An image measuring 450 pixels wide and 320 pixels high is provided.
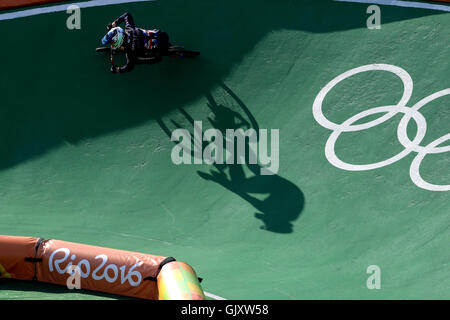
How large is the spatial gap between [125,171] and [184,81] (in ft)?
8.24

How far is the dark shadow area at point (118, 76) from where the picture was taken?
521 inches

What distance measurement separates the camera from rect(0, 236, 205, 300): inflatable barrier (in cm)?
863

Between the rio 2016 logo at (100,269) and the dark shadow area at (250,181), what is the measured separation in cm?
288

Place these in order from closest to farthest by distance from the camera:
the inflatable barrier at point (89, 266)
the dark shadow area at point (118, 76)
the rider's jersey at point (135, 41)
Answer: the inflatable barrier at point (89, 266) → the rider's jersey at point (135, 41) → the dark shadow area at point (118, 76)

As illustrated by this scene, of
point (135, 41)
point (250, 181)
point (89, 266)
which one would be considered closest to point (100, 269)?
point (89, 266)

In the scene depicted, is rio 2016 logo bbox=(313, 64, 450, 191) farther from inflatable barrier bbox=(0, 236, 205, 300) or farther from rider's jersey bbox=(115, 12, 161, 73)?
inflatable barrier bbox=(0, 236, 205, 300)

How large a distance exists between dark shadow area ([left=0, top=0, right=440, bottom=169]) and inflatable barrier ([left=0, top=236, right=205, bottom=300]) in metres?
4.38

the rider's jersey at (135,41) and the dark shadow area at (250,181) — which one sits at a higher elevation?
the rider's jersey at (135,41)

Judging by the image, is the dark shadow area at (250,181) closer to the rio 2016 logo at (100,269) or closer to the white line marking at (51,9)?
the rio 2016 logo at (100,269)

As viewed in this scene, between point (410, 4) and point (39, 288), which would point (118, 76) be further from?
point (410, 4)

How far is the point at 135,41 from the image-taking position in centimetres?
1288

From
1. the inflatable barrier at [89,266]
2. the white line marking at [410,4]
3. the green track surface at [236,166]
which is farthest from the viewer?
the white line marking at [410,4]

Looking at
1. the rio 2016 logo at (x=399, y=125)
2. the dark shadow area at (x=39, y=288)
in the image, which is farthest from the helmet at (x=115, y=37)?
the dark shadow area at (x=39, y=288)

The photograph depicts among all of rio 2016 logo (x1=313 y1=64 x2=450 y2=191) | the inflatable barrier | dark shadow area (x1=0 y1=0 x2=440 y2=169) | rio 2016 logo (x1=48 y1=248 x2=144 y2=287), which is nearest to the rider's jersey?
dark shadow area (x1=0 y1=0 x2=440 y2=169)
